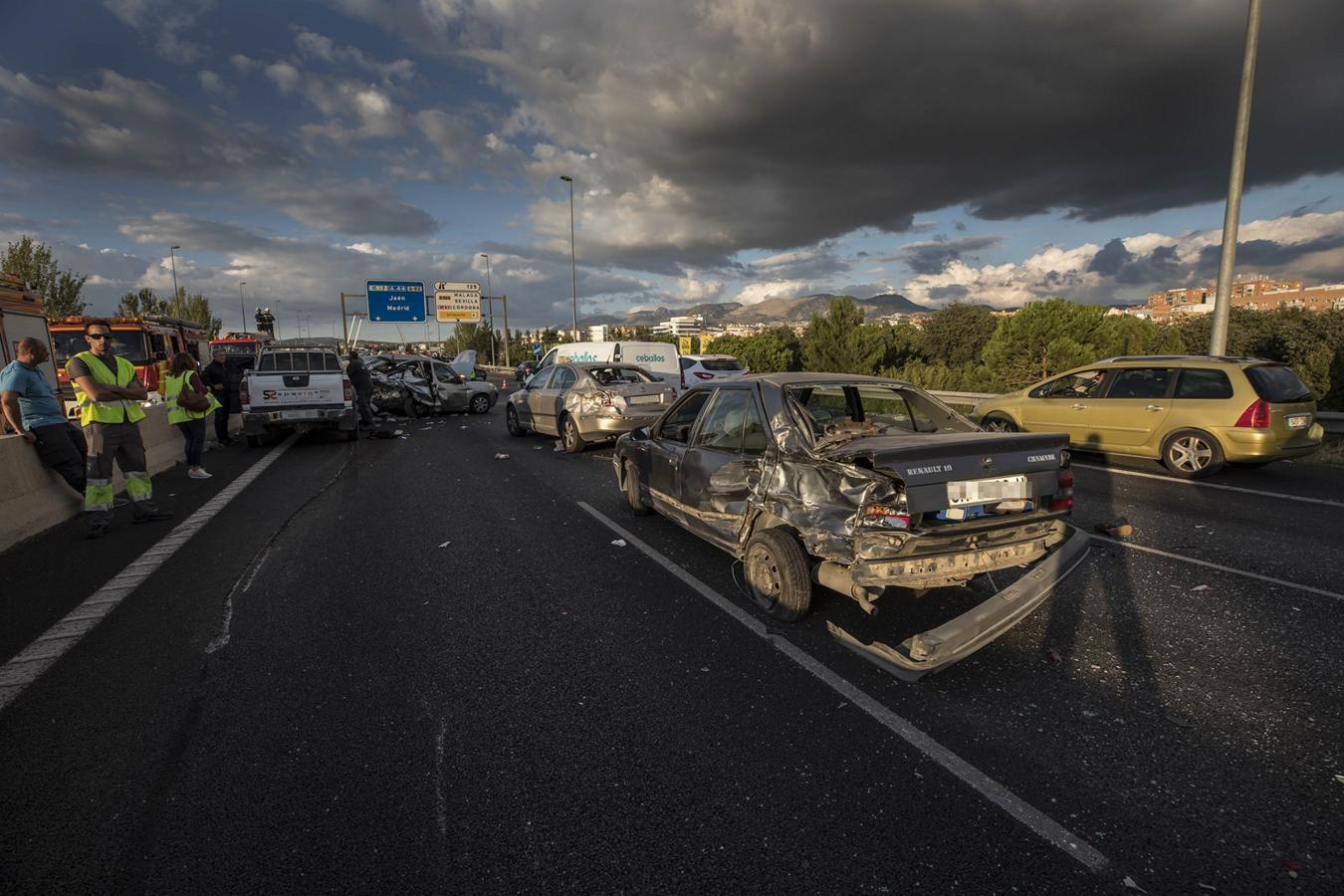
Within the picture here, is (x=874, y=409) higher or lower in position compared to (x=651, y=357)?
lower

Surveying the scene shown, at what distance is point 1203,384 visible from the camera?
27.6 ft

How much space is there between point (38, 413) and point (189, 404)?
8.31ft

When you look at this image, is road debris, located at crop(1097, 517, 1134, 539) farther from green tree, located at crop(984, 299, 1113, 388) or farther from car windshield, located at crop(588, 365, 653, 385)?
green tree, located at crop(984, 299, 1113, 388)

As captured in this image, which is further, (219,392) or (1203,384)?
(219,392)

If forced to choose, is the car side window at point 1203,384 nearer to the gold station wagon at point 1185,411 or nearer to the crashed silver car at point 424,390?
the gold station wagon at point 1185,411

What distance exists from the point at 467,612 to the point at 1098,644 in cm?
392

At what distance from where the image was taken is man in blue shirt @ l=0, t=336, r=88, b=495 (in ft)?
20.8

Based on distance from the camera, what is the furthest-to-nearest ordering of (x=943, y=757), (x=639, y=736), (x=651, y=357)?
1. (x=651, y=357)
2. (x=639, y=736)
3. (x=943, y=757)

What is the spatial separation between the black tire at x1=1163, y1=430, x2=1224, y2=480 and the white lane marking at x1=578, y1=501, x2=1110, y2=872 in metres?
7.59

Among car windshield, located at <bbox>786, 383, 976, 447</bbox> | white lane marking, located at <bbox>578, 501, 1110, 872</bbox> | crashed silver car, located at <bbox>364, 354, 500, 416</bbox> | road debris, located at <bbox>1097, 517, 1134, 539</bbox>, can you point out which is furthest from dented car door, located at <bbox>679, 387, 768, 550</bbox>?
crashed silver car, located at <bbox>364, 354, 500, 416</bbox>

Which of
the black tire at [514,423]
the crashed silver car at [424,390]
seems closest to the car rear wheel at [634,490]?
the black tire at [514,423]

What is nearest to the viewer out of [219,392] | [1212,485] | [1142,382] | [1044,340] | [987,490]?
[987,490]

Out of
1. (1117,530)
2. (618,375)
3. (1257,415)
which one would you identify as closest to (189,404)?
(618,375)

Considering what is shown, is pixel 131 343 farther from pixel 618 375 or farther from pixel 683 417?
pixel 683 417
